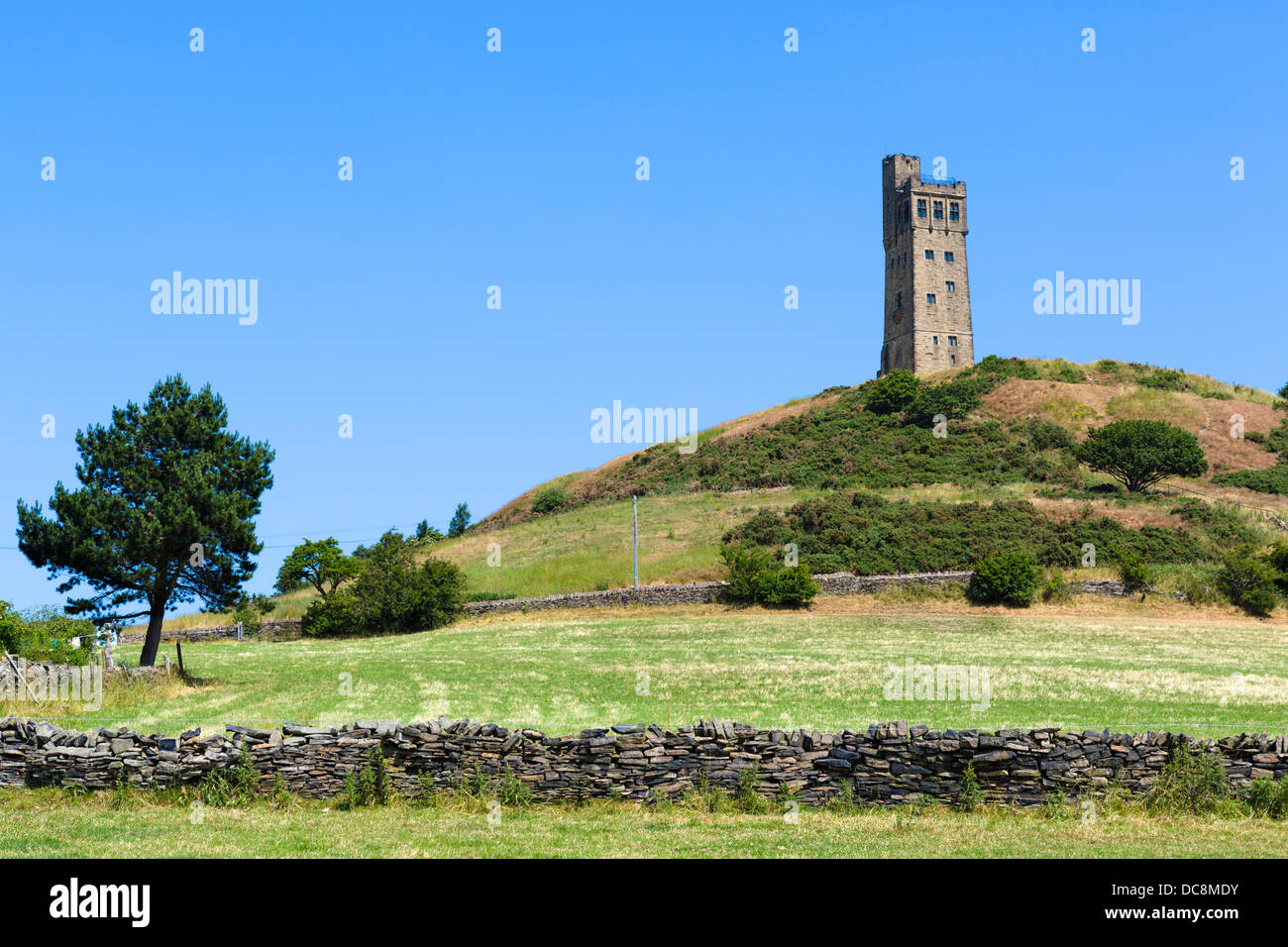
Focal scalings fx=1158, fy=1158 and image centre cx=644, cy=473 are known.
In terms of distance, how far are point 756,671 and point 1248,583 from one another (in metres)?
30.3

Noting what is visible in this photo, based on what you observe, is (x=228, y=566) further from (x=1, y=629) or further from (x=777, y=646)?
(x=777, y=646)

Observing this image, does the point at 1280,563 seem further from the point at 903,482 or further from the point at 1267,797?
the point at 1267,797

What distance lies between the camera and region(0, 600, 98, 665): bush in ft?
112

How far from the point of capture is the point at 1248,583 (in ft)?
180

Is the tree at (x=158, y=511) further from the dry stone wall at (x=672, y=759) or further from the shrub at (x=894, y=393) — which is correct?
the shrub at (x=894, y=393)

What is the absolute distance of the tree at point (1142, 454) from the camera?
8150cm

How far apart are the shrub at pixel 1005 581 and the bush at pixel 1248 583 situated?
897cm

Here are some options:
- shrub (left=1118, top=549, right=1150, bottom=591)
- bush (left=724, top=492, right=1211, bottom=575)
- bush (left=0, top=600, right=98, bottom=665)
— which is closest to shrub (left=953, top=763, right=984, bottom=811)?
bush (left=0, top=600, right=98, bottom=665)

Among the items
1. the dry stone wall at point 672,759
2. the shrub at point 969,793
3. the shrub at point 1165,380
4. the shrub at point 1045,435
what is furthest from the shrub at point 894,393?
the shrub at point 969,793

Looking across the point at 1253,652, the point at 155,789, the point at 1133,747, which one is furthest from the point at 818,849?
the point at 1253,652

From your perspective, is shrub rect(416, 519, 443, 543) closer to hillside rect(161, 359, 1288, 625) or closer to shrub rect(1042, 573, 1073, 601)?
hillside rect(161, 359, 1288, 625)

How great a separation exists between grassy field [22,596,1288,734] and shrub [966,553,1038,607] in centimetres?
110

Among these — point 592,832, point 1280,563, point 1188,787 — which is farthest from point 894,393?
point 592,832
